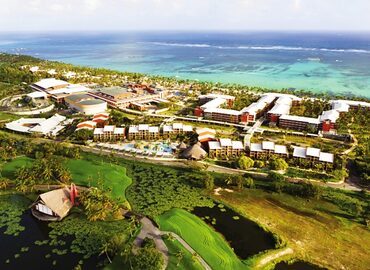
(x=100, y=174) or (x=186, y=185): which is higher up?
(x=100, y=174)

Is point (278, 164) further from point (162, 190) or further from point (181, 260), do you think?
point (181, 260)

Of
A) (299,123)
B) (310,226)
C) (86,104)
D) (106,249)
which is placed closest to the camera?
(106,249)

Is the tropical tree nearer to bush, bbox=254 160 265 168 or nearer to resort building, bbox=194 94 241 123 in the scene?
bush, bbox=254 160 265 168

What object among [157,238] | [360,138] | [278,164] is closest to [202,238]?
[157,238]

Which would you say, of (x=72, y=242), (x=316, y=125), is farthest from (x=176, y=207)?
(x=316, y=125)

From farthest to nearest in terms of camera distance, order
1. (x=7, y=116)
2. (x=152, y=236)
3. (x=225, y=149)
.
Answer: (x=7, y=116), (x=225, y=149), (x=152, y=236)

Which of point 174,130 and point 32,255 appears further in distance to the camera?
point 174,130

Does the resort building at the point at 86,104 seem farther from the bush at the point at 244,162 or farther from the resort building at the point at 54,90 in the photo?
the bush at the point at 244,162

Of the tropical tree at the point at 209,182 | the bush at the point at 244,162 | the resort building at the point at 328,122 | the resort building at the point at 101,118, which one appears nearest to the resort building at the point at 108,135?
the resort building at the point at 101,118
